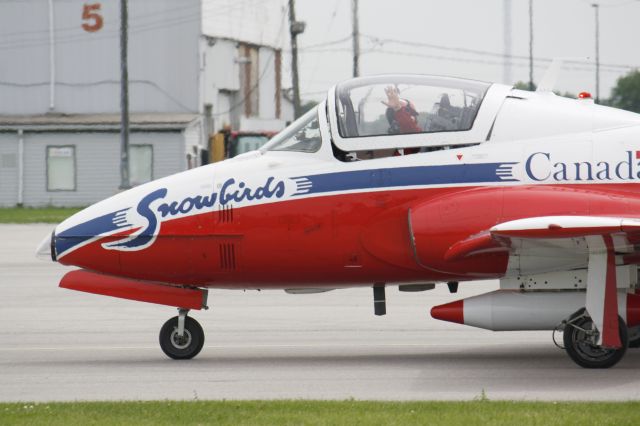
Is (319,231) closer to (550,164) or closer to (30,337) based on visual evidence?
(550,164)

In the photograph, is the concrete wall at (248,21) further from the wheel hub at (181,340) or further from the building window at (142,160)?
the wheel hub at (181,340)

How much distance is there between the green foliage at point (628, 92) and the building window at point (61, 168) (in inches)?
1132

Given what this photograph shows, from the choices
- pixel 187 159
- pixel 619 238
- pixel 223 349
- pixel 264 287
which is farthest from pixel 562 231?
pixel 187 159

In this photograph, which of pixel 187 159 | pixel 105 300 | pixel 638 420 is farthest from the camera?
pixel 187 159

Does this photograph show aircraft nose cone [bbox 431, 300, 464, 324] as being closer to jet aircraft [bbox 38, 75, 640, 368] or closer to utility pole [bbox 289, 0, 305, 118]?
jet aircraft [bbox 38, 75, 640, 368]

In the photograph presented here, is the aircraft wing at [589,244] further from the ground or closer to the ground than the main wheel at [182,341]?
further from the ground

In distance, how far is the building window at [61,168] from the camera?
5072cm

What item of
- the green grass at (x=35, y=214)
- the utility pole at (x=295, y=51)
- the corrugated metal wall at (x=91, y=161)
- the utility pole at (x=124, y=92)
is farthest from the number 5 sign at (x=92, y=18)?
the utility pole at (x=124, y=92)

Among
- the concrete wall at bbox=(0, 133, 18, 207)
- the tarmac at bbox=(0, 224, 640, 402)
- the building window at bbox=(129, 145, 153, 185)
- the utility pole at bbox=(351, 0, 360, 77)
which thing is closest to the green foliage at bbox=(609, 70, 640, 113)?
the utility pole at bbox=(351, 0, 360, 77)

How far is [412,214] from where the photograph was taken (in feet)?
37.6

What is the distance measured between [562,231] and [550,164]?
99 cm

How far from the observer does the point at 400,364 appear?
1184cm

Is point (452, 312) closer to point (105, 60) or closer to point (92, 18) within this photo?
point (105, 60)

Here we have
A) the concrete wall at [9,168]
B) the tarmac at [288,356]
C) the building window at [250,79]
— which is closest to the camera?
the tarmac at [288,356]
